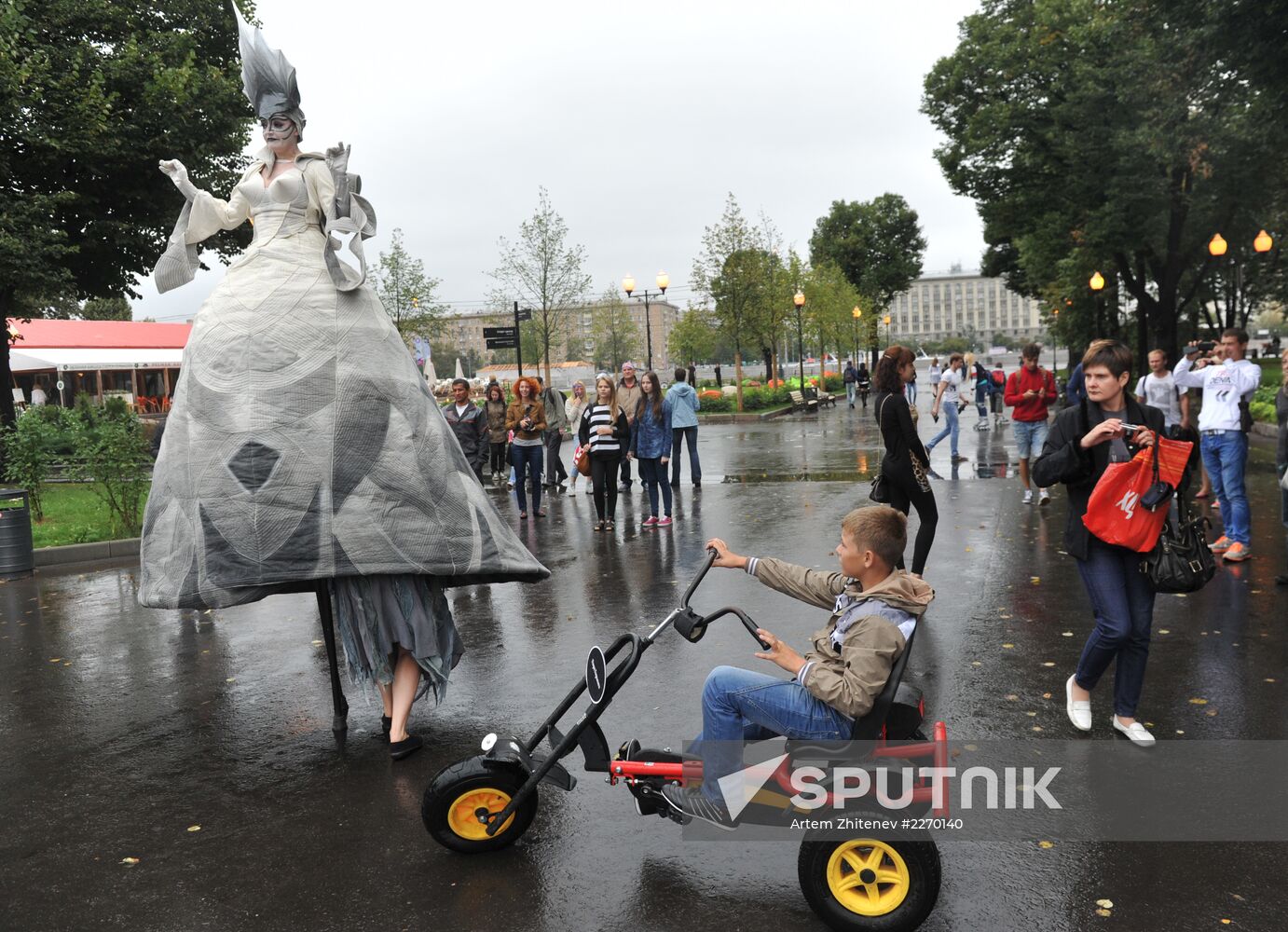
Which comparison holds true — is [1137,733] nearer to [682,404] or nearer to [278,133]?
[278,133]

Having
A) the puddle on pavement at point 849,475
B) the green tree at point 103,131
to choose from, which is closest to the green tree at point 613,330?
the green tree at point 103,131

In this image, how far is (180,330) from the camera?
49469mm

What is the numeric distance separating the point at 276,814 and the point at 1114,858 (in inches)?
132

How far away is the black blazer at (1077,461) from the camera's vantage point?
4.61 metres

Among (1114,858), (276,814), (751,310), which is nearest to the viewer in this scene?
(1114,858)

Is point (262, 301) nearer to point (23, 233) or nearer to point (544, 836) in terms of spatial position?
point (544, 836)

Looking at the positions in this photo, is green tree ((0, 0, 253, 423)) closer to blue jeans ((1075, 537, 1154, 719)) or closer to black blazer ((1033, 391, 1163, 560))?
black blazer ((1033, 391, 1163, 560))

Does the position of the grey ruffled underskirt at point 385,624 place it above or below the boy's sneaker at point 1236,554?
above

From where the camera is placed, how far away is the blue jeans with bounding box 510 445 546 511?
42.3 feet

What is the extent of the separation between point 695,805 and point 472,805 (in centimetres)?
88

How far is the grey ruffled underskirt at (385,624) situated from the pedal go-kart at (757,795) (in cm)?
109

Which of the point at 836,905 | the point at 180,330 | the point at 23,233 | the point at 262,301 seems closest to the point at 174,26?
the point at 23,233

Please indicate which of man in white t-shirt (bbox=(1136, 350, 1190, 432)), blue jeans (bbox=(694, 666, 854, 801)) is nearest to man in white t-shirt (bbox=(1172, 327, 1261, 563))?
man in white t-shirt (bbox=(1136, 350, 1190, 432))

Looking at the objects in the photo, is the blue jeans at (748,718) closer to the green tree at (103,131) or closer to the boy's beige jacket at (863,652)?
the boy's beige jacket at (863,652)
